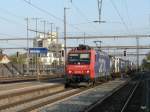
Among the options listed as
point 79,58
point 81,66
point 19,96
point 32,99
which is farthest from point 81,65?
point 19,96

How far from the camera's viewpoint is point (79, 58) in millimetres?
41000

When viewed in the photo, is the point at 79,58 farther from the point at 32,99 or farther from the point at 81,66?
the point at 32,99

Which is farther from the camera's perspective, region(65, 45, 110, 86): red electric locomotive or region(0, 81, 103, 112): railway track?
region(65, 45, 110, 86): red electric locomotive

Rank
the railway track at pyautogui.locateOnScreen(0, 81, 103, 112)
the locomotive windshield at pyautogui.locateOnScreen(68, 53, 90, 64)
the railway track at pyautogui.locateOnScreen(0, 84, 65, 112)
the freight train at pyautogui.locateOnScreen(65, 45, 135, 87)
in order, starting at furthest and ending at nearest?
1. the locomotive windshield at pyautogui.locateOnScreen(68, 53, 90, 64)
2. the freight train at pyautogui.locateOnScreen(65, 45, 135, 87)
3. the railway track at pyautogui.locateOnScreen(0, 84, 65, 112)
4. the railway track at pyautogui.locateOnScreen(0, 81, 103, 112)

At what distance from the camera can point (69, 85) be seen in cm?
4378

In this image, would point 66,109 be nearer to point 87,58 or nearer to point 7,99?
point 7,99

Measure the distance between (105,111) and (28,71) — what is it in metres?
78.0

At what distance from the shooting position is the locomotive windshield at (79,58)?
134ft

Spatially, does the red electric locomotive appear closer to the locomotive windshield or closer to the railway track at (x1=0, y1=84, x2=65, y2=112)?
the locomotive windshield

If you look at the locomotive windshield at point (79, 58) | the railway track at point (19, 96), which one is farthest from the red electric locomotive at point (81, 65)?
the railway track at point (19, 96)

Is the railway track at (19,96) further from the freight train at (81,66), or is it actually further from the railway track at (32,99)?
the freight train at (81,66)

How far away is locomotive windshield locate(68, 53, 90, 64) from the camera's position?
40781mm

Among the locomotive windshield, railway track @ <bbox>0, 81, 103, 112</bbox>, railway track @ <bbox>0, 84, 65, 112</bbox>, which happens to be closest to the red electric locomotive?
the locomotive windshield

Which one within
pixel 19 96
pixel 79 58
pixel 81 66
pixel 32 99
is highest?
pixel 79 58
